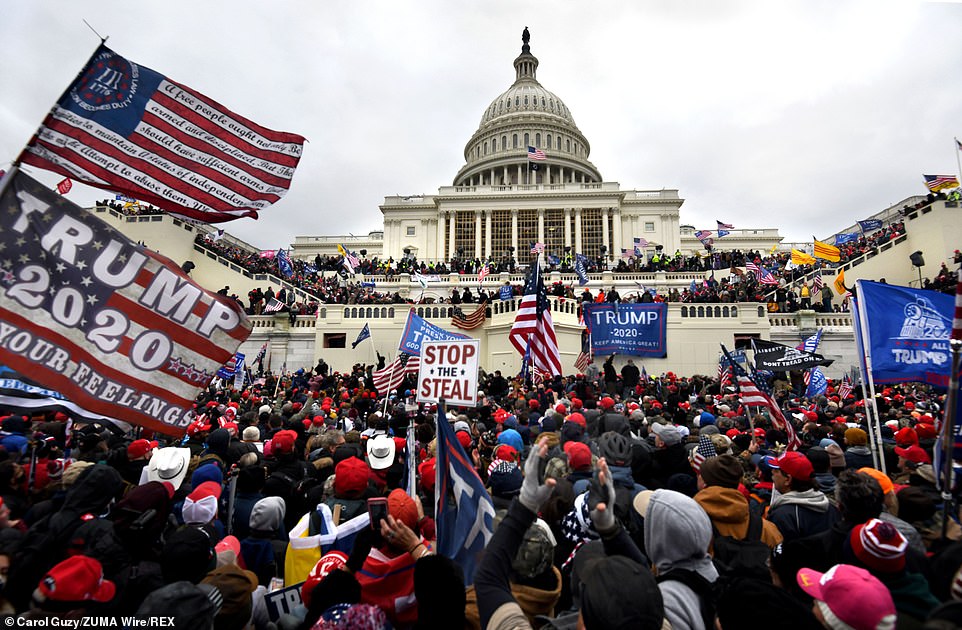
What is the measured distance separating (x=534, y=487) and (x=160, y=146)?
14.2 feet

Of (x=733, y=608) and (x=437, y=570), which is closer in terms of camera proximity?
(x=733, y=608)

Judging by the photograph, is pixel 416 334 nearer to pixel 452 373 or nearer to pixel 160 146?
pixel 452 373

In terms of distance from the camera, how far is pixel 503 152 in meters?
79.1

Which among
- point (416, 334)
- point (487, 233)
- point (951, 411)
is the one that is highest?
point (487, 233)

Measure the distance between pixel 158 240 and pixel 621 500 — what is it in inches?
1737

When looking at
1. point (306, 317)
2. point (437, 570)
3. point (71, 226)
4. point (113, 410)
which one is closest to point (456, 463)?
point (437, 570)

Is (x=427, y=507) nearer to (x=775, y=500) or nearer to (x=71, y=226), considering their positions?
(x=775, y=500)

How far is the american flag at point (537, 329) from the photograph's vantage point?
11.8m

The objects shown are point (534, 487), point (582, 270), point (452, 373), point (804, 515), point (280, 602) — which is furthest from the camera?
point (582, 270)

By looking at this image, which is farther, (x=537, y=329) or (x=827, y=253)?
(x=827, y=253)

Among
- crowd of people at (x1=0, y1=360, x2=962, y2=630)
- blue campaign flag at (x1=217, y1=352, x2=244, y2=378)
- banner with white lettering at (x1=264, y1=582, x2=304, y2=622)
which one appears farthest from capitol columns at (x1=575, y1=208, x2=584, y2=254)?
banner with white lettering at (x1=264, y1=582, x2=304, y2=622)

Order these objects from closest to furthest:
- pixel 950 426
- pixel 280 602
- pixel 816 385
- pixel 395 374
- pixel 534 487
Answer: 1. pixel 534 487
2. pixel 280 602
3. pixel 950 426
4. pixel 395 374
5. pixel 816 385

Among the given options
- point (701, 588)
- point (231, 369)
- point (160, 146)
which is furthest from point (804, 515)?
point (231, 369)

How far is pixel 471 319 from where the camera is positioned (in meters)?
26.3
